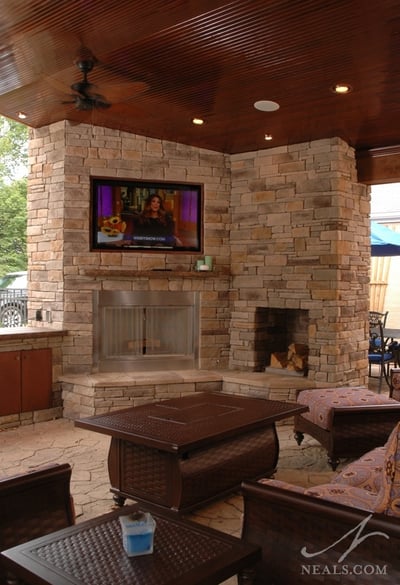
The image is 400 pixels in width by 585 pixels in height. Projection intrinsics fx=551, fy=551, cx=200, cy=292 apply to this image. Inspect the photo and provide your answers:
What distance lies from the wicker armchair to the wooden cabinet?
10.1 feet

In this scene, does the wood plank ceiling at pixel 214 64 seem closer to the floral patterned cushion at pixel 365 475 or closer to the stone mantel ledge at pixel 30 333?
the stone mantel ledge at pixel 30 333

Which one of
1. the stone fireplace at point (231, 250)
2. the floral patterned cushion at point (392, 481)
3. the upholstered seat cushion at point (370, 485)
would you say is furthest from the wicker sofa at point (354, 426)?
the floral patterned cushion at point (392, 481)

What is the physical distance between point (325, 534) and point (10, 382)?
4049 millimetres

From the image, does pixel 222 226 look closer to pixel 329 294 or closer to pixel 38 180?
pixel 329 294

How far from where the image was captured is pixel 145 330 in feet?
20.1

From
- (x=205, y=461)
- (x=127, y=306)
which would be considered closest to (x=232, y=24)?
(x=205, y=461)

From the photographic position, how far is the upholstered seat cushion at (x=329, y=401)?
4047mm

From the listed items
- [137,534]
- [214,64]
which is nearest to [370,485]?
[137,534]

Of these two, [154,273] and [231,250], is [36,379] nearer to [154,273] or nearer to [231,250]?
[154,273]

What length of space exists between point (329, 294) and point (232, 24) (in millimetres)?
3081

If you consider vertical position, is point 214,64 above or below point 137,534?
above

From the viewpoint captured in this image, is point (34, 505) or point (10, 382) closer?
point (34, 505)

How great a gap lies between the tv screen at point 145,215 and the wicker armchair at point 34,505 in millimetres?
3697

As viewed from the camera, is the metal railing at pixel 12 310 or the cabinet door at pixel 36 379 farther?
the metal railing at pixel 12 310
